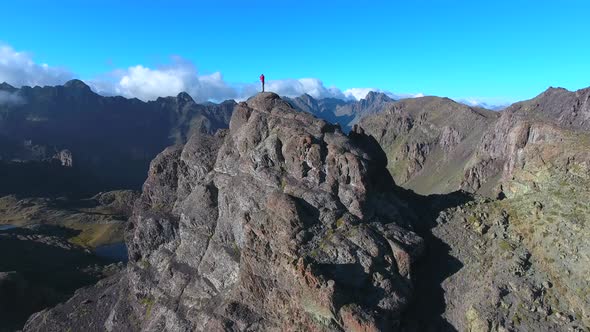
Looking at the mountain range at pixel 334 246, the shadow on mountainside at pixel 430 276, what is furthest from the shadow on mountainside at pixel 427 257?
the mountain range at pixel 334 246

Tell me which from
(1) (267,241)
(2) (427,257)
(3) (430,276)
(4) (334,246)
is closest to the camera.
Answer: (4) (334,246)

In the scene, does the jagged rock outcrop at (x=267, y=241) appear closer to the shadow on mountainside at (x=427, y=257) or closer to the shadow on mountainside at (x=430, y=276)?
the shadow on mountainside at (x=427, y=257)

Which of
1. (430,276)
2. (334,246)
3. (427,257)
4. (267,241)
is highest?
(334,246)

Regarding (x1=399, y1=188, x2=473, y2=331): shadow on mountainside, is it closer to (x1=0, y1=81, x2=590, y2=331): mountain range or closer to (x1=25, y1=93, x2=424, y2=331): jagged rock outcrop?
(x1=0, y1=81, x2=590, y2=331): mountain range

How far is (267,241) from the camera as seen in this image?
6475 cm

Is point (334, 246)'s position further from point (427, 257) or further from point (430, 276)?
point (427, 257)

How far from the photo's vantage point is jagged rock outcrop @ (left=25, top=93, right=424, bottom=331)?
59688 millimetres

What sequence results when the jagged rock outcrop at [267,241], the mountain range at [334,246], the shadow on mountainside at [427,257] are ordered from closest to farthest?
the mountain range at [334,246]
the jagged rock outcrop at [267,241]
the shadow on mountainside at [427,257]

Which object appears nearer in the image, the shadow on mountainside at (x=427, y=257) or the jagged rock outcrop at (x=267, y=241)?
the jagged rock outcrop at (x=267, y=241)

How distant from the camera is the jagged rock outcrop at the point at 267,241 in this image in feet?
196

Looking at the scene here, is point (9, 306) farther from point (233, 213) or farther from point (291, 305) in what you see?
point (291, 305)

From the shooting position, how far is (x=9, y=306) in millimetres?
122438

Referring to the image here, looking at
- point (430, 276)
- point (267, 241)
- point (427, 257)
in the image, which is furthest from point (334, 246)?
point (427, 257)

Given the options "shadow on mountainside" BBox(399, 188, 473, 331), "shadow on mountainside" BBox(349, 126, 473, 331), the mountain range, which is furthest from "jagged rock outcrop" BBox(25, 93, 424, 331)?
"shadow on mountainside" BBox(399, 188, 473, 331)
